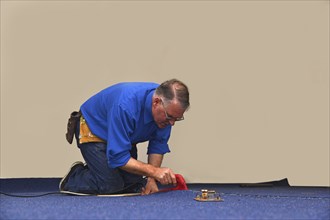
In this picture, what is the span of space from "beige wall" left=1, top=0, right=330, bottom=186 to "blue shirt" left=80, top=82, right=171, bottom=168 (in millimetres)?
821

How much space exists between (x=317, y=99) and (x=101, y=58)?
126 cm

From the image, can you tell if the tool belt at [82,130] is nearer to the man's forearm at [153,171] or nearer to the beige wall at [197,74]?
the man's forearm at [153,171]

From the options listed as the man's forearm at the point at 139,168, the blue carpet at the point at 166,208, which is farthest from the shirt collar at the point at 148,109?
the blue carpet at the point at 166,208

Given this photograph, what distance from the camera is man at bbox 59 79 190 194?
1824 mm

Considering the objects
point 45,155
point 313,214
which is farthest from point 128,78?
point 313,214

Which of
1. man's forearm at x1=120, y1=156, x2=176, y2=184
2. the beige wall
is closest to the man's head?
man's forearm at x1=120, y1=156, x2=176, y2=184

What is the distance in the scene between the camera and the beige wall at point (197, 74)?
289 centimetres

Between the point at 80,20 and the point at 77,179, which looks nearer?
the point at 77,179

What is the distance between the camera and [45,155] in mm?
2887

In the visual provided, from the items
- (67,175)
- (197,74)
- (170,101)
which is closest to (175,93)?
(170,101)

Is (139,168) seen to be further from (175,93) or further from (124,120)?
(175,93)

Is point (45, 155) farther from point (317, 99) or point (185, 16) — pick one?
point (317, 99)

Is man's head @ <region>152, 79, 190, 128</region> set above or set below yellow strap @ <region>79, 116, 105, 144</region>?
above

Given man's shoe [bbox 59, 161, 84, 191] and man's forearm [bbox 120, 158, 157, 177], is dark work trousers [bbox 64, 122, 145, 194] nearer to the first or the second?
man's shoe [bbox 59, 161, 84, 191]
